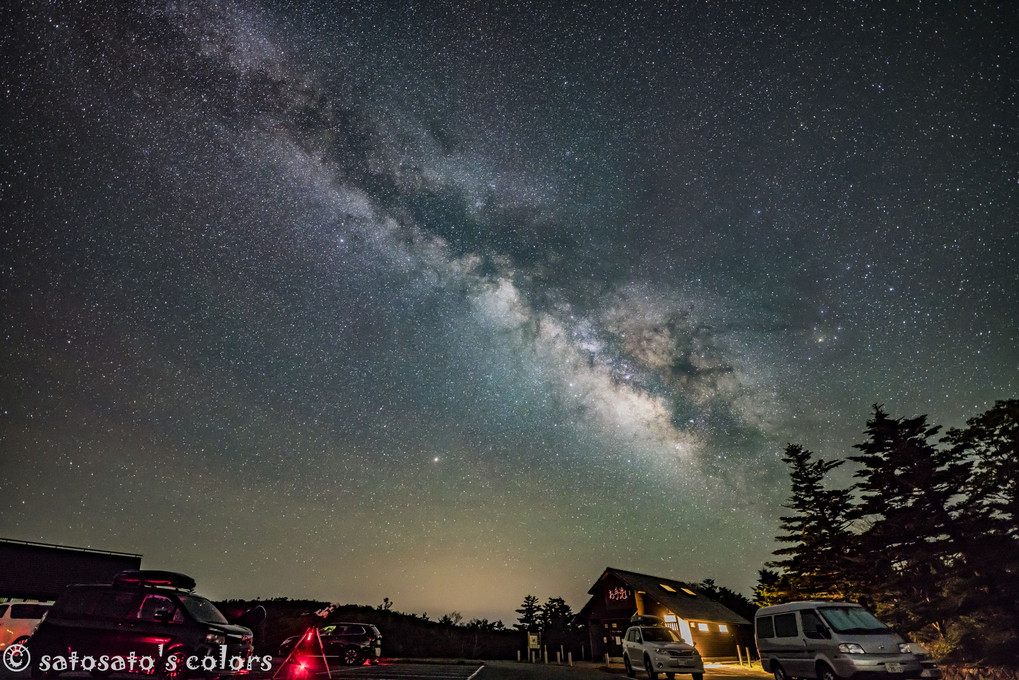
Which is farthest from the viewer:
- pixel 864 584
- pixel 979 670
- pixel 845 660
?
pixel 864 584

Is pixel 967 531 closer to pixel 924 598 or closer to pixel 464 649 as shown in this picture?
pixel 924 598

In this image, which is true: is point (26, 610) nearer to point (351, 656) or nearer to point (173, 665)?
point (351, 656)

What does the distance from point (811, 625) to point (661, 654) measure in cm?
606

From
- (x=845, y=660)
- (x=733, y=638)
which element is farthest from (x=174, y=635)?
(x=733, y=638)

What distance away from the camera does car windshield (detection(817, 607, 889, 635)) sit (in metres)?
13.2

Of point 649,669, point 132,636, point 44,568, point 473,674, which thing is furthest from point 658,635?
point 44,568

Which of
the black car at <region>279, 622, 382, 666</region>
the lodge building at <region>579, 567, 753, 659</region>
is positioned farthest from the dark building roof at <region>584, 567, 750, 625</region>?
the black car at <region>279, 622, 382, 666</region>

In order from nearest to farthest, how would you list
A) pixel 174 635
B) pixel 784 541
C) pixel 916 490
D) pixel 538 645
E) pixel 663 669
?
1. pixel 174 635
2. pixel 663 669
3. pixel 916 490
4. pixel 784 541
5. pixel 538 645

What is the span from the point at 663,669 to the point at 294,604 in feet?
103

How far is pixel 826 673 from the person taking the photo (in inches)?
524

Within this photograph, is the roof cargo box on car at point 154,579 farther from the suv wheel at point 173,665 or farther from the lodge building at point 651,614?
the lodge building at point 651,614

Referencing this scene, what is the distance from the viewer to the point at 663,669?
723 inches

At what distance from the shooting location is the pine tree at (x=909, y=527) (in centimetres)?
2302

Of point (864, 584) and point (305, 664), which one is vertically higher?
point (864, 584)
